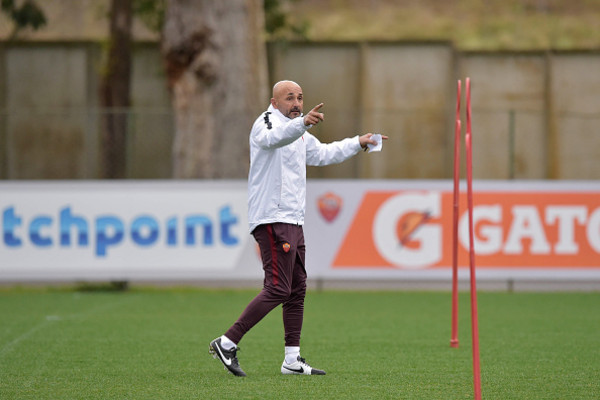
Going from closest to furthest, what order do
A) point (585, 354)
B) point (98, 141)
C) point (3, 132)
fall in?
point (585, 354), point (98, 141), point (3, 132)

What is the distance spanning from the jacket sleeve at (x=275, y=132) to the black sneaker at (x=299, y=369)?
60.0 inches

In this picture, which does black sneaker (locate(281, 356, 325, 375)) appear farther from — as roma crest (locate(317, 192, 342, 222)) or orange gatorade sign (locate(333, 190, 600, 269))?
as roma crest (locate(317, 192, 342, 222))

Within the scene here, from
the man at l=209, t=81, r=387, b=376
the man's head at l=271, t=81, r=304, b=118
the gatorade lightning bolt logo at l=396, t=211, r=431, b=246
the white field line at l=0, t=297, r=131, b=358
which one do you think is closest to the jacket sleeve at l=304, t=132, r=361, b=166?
the man at l=209, t=81, r=387, b=376

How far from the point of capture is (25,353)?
29.2 feet

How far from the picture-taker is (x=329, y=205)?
14992mm

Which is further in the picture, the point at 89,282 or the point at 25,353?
the point at 89,282

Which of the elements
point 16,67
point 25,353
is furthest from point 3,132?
point 25,353

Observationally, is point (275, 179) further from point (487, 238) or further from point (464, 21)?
point (464, 21)

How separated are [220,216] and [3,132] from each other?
24.5 ft

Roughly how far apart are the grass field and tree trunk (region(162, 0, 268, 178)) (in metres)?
2.81

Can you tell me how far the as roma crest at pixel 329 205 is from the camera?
15.0 meters

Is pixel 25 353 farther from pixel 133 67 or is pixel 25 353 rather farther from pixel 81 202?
pixel 133 67

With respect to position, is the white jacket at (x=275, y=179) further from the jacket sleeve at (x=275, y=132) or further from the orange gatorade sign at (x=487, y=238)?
the orange gatorade sign at (x=487, y=238)

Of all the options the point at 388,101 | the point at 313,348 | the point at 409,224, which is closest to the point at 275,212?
the point at 313,348
